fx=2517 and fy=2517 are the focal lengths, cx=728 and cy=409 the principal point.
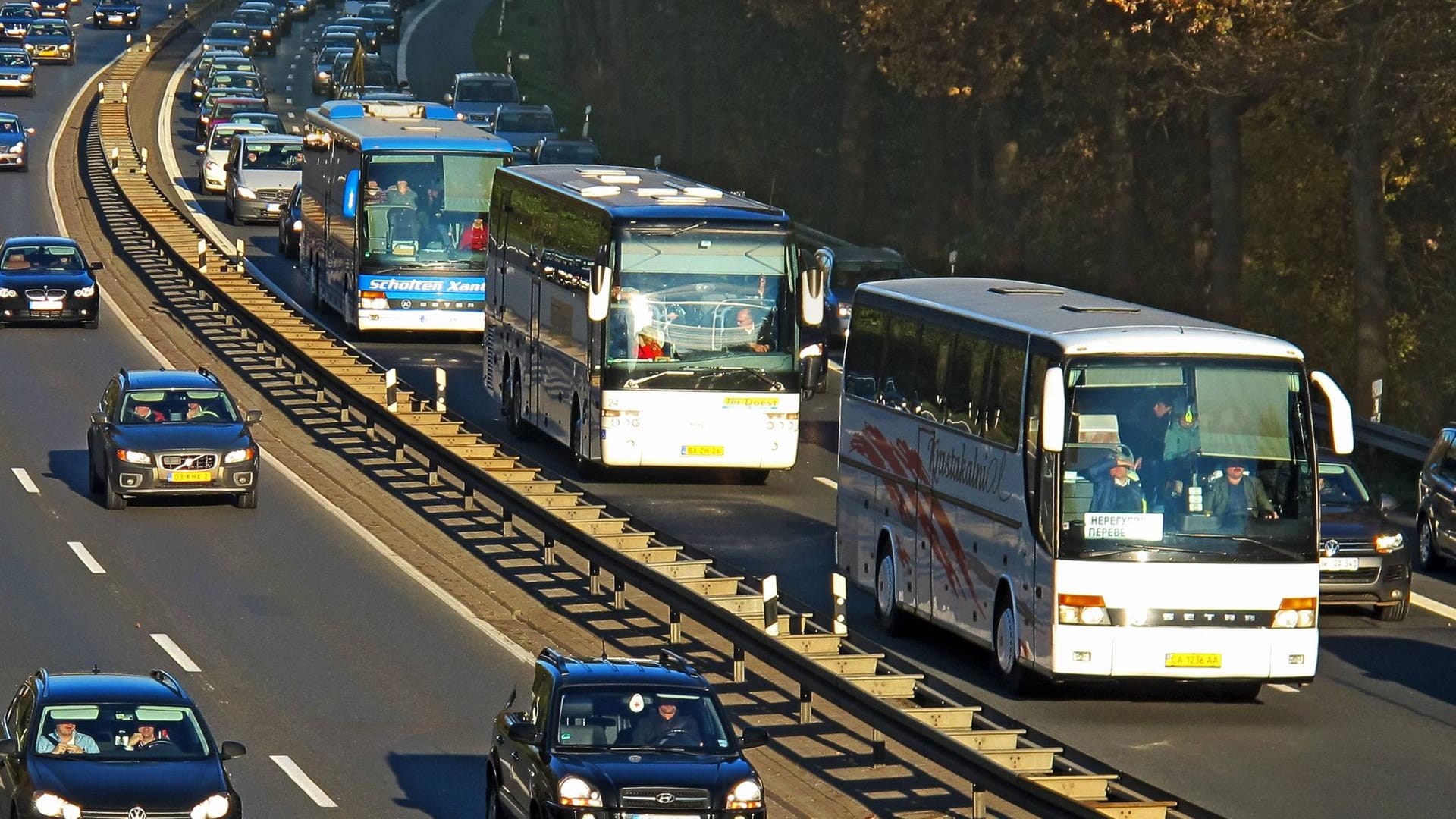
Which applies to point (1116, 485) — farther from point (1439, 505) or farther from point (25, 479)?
point (25, 479)

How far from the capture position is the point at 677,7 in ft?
266

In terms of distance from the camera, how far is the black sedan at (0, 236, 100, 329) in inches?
1676

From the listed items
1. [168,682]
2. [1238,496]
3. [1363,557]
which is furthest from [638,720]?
[1363,557]

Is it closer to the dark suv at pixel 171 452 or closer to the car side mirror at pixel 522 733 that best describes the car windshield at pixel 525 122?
the dark suv at pixel 171 452

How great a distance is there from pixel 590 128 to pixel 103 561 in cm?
5657

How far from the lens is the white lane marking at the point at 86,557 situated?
25.2 meters

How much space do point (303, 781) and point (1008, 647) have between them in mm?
5949

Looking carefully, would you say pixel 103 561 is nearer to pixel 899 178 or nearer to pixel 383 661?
pixel 383 661

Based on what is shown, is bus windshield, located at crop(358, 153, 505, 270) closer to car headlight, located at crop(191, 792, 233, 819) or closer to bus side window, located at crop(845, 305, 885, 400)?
bus side window, located at crop(845, 305, 885, 400)

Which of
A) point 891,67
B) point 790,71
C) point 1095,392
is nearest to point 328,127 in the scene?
point 891,67

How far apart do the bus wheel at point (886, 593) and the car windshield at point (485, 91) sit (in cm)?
4987

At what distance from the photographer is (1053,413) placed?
19.2 metres

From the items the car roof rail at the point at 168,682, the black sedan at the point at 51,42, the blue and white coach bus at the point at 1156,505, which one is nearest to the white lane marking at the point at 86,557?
the car roof rail at the point at 168,682

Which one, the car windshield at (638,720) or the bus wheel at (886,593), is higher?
the car windshield at (638,720)
